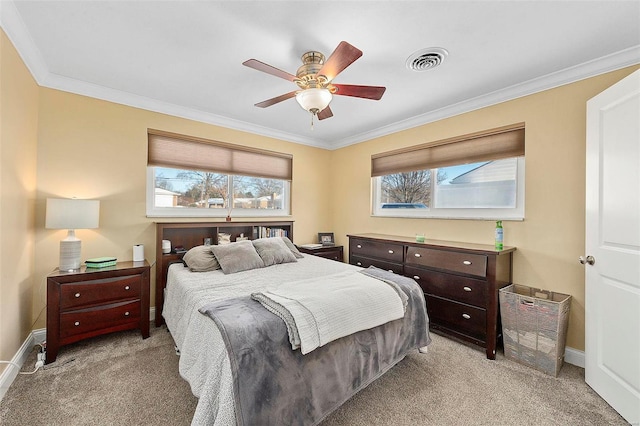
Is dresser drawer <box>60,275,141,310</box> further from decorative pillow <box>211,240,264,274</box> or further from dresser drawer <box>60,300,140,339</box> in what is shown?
decorative pillow <box>211,240,264,274</box>

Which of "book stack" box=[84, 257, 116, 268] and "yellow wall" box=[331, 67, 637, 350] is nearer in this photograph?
"yellow wall" box=[331, 67, 637, 350]

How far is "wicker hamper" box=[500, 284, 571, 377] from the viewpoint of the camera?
7.09ft

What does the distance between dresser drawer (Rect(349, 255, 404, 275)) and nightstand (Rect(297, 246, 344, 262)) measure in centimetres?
51

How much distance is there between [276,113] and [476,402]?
3432mm

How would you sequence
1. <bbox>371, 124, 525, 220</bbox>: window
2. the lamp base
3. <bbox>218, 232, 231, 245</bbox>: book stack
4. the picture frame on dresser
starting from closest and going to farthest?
the lamp base
<bbox>371, 124, 525, 220</bbox>: window
<bbox>218, 232, 231, 245</bbox>: book stack
the picture frame on dresser

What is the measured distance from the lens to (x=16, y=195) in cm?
209

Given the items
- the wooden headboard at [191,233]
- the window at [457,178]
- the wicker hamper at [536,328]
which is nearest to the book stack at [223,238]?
the wooden headboard at [191,233]

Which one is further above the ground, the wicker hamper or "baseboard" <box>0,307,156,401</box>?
the wicker hamper

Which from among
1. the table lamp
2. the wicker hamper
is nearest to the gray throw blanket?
the wicker hamper

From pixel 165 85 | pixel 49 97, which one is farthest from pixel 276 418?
pixel 49 97

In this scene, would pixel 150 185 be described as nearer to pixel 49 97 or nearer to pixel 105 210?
pixel 105 210

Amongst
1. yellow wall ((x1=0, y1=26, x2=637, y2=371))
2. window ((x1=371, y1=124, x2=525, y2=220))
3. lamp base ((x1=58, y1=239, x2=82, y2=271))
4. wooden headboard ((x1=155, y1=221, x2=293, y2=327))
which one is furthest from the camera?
wooden headboard ((x1=155, y1=221, x2=293, y2=327))

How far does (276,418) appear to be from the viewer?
4.38ft

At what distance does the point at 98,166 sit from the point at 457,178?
13.2ft
